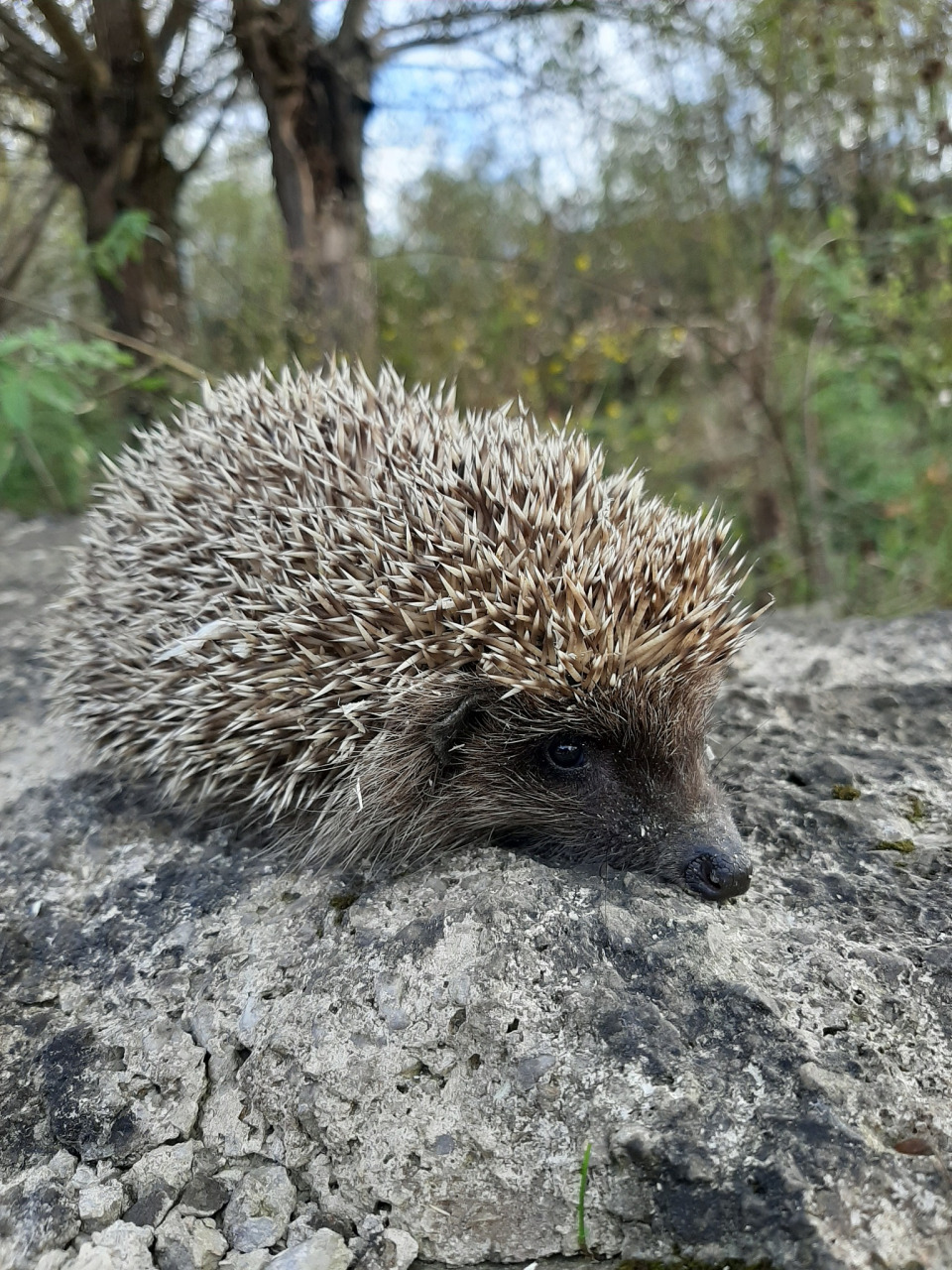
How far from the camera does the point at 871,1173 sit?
1596 millimetres


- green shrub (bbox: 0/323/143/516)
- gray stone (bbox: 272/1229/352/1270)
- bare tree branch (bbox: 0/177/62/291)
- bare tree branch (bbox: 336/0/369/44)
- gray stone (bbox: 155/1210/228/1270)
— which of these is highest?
bare tree branch (bbox: 336/0/369/44)

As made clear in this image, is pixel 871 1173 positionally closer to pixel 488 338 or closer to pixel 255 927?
pixel 255 927

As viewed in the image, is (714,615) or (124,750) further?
(124,750)

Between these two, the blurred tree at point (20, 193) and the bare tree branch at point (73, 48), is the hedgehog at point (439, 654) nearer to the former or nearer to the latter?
the bare tree branch at point (73, 48)

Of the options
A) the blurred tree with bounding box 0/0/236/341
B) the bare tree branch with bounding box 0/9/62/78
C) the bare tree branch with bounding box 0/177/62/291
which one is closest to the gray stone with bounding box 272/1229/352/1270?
the blurred tree with bounding box 0/0/236/341

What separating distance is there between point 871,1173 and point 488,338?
521cm

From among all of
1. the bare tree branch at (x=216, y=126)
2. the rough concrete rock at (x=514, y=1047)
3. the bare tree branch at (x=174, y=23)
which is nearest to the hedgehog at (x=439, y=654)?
the rough concrete rock at (x=514, y=1047)

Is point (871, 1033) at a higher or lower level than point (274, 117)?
lower

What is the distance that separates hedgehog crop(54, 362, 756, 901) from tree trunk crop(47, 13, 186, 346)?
2981 mm

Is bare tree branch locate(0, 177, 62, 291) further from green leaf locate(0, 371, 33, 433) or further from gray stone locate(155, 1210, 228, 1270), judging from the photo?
gray stone locate(155, 1210, 228, 1270)

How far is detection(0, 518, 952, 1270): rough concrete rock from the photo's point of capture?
167 centimetres

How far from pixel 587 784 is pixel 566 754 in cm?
10

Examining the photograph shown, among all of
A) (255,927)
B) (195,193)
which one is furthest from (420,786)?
(195,193)

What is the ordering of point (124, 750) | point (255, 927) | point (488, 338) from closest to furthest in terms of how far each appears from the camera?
point (255, 927) → point (124, 750) → point (488, 338)
